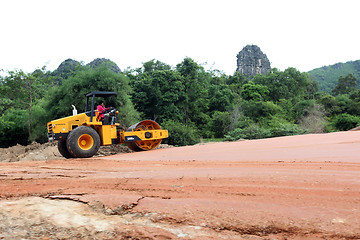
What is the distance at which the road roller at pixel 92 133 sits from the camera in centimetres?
966

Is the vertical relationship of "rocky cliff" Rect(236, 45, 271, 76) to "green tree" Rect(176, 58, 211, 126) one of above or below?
above

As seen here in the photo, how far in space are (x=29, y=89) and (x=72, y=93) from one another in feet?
32.7

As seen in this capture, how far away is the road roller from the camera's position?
966 centimetres

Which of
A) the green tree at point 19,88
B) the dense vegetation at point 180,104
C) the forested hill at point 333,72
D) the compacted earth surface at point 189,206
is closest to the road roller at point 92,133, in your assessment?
the compacted earth surface at point 189,206

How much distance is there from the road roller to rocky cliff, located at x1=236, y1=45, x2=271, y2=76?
75.6m

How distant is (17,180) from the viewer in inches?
194

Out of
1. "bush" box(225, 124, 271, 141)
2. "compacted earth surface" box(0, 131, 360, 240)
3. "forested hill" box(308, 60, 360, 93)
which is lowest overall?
"compacted earth surface" box(0, 131, 360, 240)

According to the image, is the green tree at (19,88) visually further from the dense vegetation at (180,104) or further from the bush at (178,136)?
the bush at (178,136)

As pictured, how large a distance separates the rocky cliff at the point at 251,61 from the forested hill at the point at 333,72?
22322 millimetres

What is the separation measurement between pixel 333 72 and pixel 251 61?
45.5 metres

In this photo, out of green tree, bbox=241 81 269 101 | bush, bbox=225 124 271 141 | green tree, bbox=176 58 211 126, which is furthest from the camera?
green tree, bbox=241 81 269 101

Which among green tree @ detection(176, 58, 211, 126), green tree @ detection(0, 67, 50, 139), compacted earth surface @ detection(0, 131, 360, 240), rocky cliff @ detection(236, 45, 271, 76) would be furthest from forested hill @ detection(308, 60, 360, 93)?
compacted earth surface @ detection(0, 131, 360, 240)

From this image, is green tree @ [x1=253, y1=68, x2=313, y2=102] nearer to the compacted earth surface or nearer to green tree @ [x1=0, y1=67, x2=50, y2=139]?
green tree @ [x1=0, y1=67, x2=50, y2=139]

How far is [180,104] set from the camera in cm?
3591
